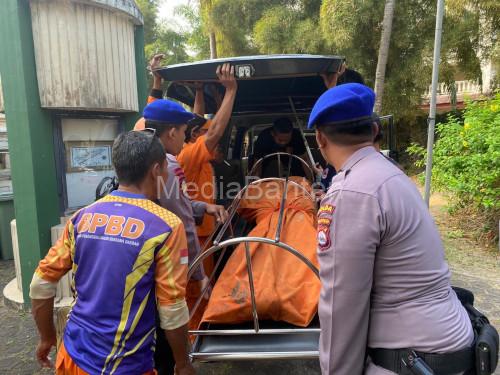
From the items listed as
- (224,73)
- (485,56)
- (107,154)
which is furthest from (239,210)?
(485,56)

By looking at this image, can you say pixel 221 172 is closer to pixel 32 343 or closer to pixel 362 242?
pixel 32 343

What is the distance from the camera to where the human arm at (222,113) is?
266cm

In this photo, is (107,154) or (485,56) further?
(485,56)

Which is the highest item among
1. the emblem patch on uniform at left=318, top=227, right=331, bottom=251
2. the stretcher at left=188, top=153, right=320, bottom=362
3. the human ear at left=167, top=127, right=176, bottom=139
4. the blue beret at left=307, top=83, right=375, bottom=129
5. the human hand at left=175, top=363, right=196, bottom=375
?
the blue beret at left=307, top=83, right=375, bottom=129

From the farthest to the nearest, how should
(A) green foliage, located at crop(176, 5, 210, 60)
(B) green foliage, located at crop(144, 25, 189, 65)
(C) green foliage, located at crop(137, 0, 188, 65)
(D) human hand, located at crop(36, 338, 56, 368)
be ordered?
1. (B) green foliage, located at crop(144, 25, 189, 65)
2. (C) green foliage, located at crop(137, 0, 188, 65)
3. (A) green foliage, located at crop(176, 5, 210, 60)
4. (D) human hand, located at crop(36, 338, 56, 368)

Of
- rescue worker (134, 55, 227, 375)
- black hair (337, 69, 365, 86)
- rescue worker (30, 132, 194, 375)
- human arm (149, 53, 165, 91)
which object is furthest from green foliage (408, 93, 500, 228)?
rescue worker (30, 132, 194, 375)

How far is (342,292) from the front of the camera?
120 cm

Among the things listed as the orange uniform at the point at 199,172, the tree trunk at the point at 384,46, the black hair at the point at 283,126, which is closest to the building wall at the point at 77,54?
the orange uniform at the point at 199,172

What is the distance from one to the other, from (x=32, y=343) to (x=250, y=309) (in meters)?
2.41

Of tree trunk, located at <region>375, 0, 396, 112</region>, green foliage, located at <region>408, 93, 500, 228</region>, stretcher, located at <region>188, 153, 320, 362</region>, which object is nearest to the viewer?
stretcher, located at <region>188, 153, 320, 362</region>

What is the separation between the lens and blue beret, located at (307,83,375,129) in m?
1.26

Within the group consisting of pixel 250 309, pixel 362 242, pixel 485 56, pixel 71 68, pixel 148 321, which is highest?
pixel 485 56

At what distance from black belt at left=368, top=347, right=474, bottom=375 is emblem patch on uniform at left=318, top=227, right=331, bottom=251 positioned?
39 centimetres

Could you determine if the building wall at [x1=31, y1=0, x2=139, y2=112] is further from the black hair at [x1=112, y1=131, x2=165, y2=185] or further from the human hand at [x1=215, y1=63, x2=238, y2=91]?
the black hair at [x1=112, y1=131, x2=165, y2=185]
